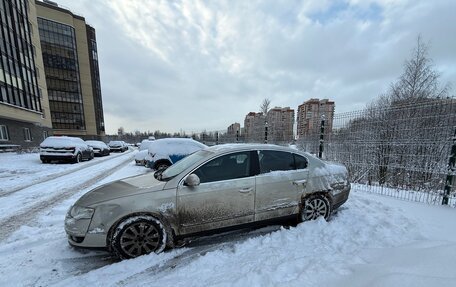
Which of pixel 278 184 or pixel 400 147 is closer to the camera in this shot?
pixel 278 184

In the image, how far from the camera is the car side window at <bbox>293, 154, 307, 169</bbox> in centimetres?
415

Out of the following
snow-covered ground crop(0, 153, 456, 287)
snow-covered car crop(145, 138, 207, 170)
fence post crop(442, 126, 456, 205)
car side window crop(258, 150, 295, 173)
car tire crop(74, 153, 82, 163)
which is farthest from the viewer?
car tire crop(74, 153, 82, 163)

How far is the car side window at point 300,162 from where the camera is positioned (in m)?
4.15

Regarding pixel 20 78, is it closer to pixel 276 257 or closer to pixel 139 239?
pixel 139 239

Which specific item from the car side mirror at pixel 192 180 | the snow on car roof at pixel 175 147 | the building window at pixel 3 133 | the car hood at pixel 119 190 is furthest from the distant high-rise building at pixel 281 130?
the building window at pixel 3 133

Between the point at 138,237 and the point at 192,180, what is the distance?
1126 millimetres

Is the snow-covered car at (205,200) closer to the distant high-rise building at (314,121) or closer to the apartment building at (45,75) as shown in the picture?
the distant high-rise building at (314,121)

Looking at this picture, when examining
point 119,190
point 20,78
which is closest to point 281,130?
point 119,190

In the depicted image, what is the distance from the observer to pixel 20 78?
78.3ft

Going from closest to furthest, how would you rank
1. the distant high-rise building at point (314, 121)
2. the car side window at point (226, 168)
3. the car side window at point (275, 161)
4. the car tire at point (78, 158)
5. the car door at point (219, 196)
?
the car door at point (219, 196) < the car side window at point (226, 168) < the car side window at point (275, 161) < the distant high-rise building at point (314, 121) < the car tire at point (78, 158)

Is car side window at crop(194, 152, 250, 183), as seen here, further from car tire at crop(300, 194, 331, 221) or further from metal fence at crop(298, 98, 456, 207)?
metal fence at crop(298, 98, 456, 207)

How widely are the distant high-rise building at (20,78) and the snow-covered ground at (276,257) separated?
24432mm

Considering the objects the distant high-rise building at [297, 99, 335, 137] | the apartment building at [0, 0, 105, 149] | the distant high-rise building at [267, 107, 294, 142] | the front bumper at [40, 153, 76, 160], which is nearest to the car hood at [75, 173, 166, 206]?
the distant high-rise building at [297, 99, 335, 137]

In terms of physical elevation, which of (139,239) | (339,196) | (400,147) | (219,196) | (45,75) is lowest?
(139,239)
